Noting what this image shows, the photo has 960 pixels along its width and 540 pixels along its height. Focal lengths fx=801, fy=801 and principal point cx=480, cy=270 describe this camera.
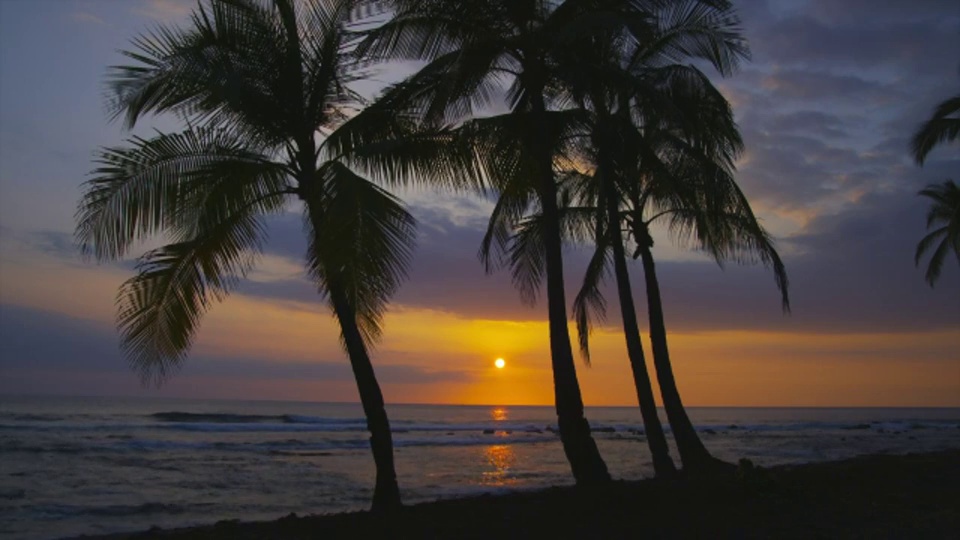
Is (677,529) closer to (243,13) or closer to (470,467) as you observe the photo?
(243,13)

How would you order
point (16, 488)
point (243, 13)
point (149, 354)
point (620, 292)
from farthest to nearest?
point (16, 488) < point (620, 292) < point (243, 13) < point (149, 354)

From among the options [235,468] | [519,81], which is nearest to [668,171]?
[519,81]

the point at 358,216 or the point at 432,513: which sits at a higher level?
the point at 358,216

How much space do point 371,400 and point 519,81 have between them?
4900 mm

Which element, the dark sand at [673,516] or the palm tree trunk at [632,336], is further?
the palm tree trunk at [632,336]

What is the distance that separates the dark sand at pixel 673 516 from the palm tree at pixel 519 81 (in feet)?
4.10

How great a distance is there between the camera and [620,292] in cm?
1386

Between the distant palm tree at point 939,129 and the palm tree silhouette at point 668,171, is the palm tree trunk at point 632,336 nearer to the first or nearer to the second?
the palm tree silhouette at point 668,171

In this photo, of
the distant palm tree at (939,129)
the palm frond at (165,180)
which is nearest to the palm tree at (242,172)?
the palm frond at (165,180)

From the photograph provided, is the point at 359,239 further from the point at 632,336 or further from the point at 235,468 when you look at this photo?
the point at 235,468

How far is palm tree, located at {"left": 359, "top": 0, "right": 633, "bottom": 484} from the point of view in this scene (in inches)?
407

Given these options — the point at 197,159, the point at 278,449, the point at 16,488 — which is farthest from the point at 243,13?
the point at 278,449

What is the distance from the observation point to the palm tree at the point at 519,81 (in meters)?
10.3

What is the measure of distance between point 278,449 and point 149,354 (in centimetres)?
2391
